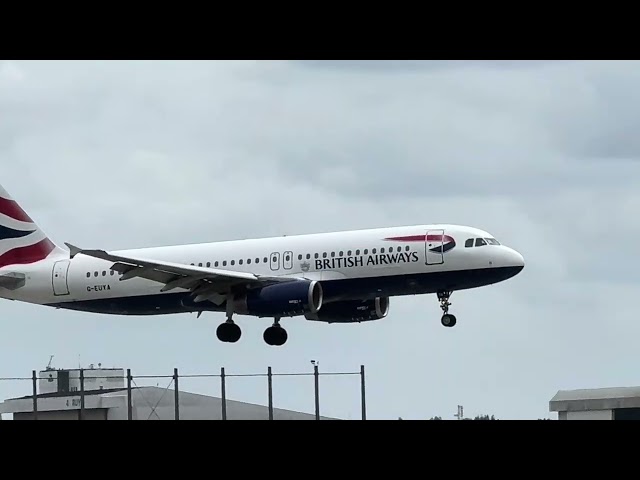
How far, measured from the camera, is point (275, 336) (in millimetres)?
63219

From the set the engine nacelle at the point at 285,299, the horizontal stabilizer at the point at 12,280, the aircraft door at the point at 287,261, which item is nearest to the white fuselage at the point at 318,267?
the aircraft door at the point at 287,261

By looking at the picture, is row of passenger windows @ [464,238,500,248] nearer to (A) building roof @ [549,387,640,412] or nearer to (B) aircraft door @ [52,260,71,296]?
(A) building roof @ [549,387,640,412]

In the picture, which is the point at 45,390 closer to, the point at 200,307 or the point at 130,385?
the point at 200,307

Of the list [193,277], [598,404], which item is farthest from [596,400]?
[193,277]

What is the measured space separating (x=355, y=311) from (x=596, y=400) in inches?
784

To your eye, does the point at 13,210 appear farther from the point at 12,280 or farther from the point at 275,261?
the point at 275,261

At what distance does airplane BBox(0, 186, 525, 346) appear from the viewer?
56.2m

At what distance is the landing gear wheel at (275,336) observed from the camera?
6319cm

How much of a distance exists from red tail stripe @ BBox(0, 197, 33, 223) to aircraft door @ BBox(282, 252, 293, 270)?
14.2 metres

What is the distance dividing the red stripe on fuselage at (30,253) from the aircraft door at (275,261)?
11919 mm
